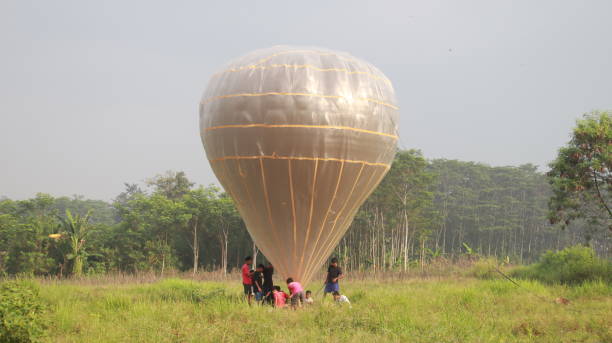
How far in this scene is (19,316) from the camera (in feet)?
24.3

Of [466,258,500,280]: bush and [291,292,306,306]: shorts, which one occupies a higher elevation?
[291,292,306,306]: shorts

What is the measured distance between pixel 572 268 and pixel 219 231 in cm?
1925

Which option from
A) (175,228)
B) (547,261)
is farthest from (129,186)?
(547,261)

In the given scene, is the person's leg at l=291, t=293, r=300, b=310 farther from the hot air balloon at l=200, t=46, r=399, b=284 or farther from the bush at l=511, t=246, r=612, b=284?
the bush at l=511, t=246, r=612, b=284

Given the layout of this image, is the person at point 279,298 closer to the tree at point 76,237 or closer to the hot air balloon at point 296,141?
the hot air balloon at point 296,141

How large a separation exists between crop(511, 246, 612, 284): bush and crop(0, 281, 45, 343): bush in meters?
12.8

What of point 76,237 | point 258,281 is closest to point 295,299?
point 258,281

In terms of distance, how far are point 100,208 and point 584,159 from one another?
5922 cm

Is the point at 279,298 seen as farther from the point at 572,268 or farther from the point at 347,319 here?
the point at 572,268

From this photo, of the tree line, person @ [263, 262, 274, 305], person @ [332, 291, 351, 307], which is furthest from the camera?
the tree line

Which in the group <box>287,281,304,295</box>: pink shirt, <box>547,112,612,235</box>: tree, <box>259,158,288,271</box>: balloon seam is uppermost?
<box>547,112,612,235</box>: tree

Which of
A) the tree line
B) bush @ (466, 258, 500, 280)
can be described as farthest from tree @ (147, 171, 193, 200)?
bush @ (466, 258, 500, 280)

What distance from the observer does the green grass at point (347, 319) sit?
809 centimetres

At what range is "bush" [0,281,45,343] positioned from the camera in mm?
7266
